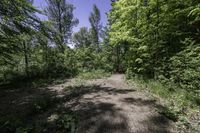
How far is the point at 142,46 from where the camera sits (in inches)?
425

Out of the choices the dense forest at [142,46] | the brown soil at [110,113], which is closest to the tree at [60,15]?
the dense forest at [142,46]

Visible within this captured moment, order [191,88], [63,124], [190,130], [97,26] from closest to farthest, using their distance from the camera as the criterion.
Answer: [190,130], [63,124], [191,88], [97,26]

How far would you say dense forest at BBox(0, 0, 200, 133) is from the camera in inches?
262

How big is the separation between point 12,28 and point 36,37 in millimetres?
909

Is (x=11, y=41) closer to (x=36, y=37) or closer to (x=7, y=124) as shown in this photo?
(x=36, y=37)

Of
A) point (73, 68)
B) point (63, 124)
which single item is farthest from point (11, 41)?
point (73, 68)

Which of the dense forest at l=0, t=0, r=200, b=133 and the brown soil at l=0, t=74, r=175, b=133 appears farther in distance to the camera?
the dense forest at l=0, t=0, r=200, b=133

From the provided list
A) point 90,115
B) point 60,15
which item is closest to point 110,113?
point 90,115

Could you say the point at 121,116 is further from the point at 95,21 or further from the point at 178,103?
the point at 95,21

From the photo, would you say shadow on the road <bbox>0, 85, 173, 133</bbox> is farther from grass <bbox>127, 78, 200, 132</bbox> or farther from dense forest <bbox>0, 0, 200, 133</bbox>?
dense forest <bbox>0, 0, 200, 133</bbox>

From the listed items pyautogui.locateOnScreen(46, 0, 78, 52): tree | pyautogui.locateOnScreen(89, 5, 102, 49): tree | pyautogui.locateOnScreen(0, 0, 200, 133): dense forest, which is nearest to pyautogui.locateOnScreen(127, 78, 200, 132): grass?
pyautogui.locateOnScreen(0, 0, 200, 133): dense forest

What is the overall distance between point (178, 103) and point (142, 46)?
16.2 feet

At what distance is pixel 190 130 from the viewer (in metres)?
4.92

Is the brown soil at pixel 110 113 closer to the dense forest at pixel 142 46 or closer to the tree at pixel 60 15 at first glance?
the dense forest at pixel 142 46
